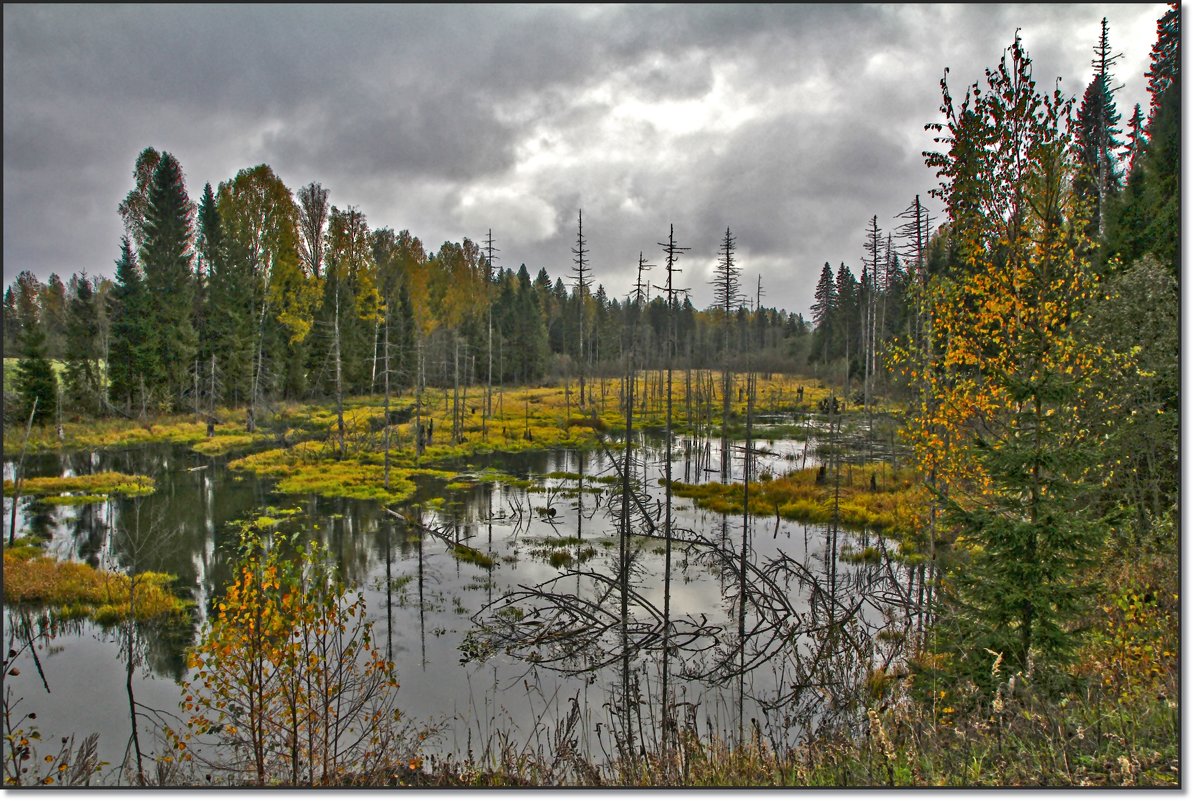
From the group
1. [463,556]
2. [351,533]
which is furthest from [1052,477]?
[351,533]

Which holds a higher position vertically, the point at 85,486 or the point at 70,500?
the point at 85,486

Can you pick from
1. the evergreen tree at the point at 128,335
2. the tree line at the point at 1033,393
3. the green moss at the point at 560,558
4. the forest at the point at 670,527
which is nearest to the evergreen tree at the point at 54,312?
the forest at the point at 670,527

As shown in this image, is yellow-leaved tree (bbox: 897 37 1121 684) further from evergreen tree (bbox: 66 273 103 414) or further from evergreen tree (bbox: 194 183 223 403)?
evergreen tree (bbox: 66 273 103 414)

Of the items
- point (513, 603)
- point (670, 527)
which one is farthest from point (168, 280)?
point (670, 527)

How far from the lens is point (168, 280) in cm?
3891

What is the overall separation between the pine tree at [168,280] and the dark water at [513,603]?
11.6m

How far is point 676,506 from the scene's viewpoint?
2595cm

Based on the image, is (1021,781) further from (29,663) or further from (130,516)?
(130,516)

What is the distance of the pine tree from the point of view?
38.5 metres

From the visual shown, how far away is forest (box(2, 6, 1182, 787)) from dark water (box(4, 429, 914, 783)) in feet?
0.47

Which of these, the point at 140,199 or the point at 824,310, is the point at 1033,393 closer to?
the point at 140,199

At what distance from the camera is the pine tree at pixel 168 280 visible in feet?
126

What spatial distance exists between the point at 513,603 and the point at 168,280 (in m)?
37.0

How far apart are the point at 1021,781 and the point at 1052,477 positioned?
3.47 m
